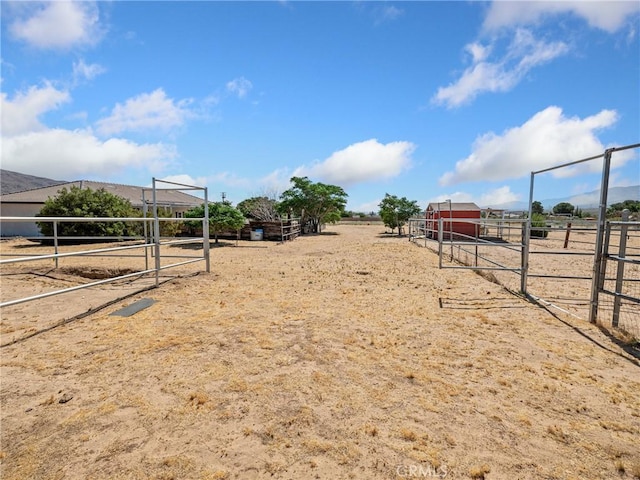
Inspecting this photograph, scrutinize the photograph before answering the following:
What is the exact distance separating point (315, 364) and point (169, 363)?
48.3 inches

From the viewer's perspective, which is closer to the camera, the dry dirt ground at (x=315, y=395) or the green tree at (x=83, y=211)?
the dry dirt ground at (x=315, y=395)

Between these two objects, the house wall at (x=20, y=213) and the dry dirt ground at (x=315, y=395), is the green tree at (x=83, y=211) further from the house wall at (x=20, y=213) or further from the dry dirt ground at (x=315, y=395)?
the dry dirt ground at (x=315, y=395)

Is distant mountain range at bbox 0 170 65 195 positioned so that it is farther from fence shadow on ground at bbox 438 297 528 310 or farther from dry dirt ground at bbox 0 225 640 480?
fence shadow on ground at bbox 438 297 528 310

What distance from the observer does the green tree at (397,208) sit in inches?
849

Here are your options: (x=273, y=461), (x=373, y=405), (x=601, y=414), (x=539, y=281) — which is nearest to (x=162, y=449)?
(x=273, y=461)

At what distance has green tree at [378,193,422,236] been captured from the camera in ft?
70.7

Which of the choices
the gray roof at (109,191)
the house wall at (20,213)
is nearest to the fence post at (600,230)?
the gray roof at (109,191)

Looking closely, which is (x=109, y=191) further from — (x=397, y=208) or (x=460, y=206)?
(x=460, y=206)

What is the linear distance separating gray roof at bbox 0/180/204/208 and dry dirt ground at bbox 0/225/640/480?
12.2 m

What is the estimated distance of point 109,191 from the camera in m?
21.3

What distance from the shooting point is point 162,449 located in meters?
1.77

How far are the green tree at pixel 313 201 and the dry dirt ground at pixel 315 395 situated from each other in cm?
1780

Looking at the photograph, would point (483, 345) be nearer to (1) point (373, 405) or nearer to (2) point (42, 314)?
(1) point (373, 405)

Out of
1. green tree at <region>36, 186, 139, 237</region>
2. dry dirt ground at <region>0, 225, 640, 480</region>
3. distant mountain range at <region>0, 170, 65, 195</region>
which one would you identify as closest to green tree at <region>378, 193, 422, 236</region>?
green tree at <region>36, 186, 139, 237</region>
